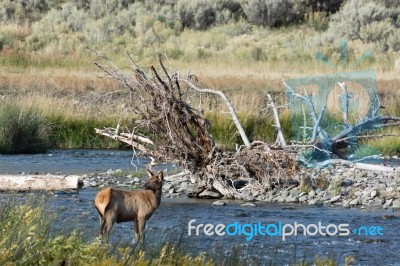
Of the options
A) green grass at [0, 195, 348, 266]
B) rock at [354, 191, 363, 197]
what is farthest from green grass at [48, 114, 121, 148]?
green grass at [0, 195, 348, 266]

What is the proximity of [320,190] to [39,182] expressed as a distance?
4.99m

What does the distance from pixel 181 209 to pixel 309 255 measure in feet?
12.2

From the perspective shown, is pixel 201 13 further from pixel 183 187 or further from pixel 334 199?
pixel 334 199

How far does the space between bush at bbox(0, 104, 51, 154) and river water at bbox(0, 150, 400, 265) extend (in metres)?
6.10

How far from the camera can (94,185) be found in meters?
16.6

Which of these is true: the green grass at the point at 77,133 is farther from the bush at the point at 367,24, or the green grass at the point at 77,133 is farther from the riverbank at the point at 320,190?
the bush at the point at 367,24

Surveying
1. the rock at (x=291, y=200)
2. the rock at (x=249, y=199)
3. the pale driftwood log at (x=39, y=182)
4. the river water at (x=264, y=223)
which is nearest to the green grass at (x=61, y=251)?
the river water at (x=264, y=223)

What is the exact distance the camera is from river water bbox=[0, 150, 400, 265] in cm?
1064

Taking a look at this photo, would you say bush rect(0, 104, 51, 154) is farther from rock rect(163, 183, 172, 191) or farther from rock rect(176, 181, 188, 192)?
rock rect(176, 181, 188, 192)

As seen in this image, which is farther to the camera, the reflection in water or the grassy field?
the grassy field

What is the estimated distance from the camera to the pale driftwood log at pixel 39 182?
12328 millimetres

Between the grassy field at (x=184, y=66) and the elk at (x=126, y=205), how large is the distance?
782cm

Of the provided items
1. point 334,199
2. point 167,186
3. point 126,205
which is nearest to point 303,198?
point 334,199

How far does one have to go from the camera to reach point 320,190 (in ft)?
51.6
